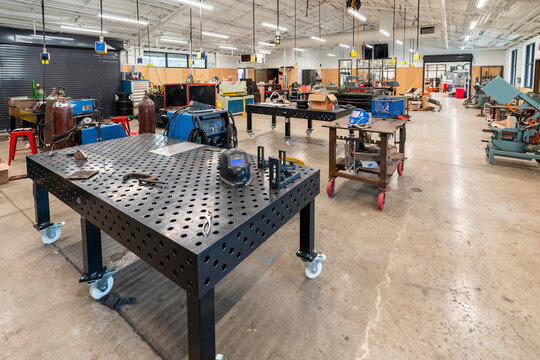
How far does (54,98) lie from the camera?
169 inches

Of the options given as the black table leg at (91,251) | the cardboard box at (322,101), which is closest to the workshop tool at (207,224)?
the black table leg at (91,251)

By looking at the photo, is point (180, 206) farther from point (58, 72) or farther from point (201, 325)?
point (58, 72)

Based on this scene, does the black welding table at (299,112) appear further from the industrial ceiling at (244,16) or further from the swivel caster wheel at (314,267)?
Result: the industrial ceiling at (244,16)

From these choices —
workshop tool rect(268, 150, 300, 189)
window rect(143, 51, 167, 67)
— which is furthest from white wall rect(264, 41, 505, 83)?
workshop tool rect(268, 150, 300, 189)

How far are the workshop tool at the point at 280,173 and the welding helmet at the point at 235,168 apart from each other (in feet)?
0.36

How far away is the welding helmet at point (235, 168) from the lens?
3.77ft

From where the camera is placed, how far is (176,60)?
15.1 m

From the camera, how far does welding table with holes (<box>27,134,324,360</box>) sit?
79 cm

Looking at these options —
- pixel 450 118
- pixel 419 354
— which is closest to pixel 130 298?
pixel 419 354

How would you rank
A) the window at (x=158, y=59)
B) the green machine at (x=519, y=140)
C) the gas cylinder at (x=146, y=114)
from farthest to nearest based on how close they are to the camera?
the window at (x=158, y=59)
the gas cylinder at (x=146, y=114)
the green machine at (x=519, y=140)

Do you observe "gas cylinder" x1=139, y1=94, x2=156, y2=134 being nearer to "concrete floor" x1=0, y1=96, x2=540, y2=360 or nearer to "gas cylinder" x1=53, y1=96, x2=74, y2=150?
"gas cylinder" x1=53, y1=96, x2=74, y2=150

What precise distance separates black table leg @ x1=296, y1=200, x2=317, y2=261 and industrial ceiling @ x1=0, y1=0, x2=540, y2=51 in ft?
23.0

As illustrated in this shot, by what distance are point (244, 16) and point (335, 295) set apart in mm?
11623

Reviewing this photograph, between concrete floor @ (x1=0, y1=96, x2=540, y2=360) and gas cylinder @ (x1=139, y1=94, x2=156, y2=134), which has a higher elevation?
gas cylinder @ (x1=139, y1=94, x2=156, y2=134)
